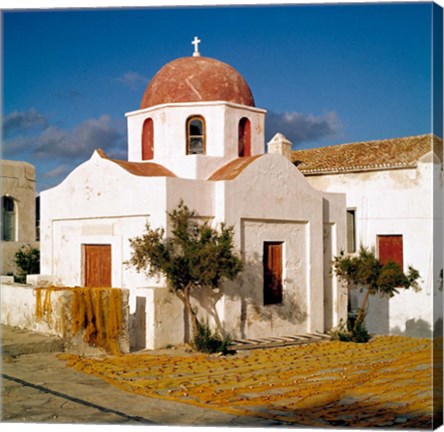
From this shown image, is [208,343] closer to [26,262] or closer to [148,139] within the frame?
[148,139]

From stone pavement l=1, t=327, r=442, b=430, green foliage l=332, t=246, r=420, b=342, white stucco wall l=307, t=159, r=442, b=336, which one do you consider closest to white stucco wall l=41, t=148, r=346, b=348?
green foliage l=332, t=246, r=420, b=342

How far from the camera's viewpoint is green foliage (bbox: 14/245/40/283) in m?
18.2

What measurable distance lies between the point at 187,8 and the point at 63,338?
546cm

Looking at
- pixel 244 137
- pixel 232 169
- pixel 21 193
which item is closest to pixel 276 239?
pixel 232 169

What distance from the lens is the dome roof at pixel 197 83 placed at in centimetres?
1456

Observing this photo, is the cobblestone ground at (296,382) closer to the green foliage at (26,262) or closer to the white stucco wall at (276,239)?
the white stucco wall at (276,239)

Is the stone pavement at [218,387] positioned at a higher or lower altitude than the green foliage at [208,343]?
lower

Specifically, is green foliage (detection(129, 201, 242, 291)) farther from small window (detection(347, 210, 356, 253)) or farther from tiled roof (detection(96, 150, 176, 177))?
small window (detection(347, 210, 356, 253))

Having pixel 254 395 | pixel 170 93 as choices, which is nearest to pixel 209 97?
pixel 170 93

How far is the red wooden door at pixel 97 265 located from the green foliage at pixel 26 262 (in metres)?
4.05

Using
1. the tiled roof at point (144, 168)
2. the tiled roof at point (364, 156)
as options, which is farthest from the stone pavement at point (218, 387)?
the tiled roof at point (364, 156)

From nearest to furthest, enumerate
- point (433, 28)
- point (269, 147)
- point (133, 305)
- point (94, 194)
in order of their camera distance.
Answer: point (433, 28) → point (133, 305) → point (94, 194) → point (269, 147)

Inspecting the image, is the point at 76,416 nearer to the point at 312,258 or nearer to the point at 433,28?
the point at 433,28

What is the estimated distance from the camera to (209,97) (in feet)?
47.7
